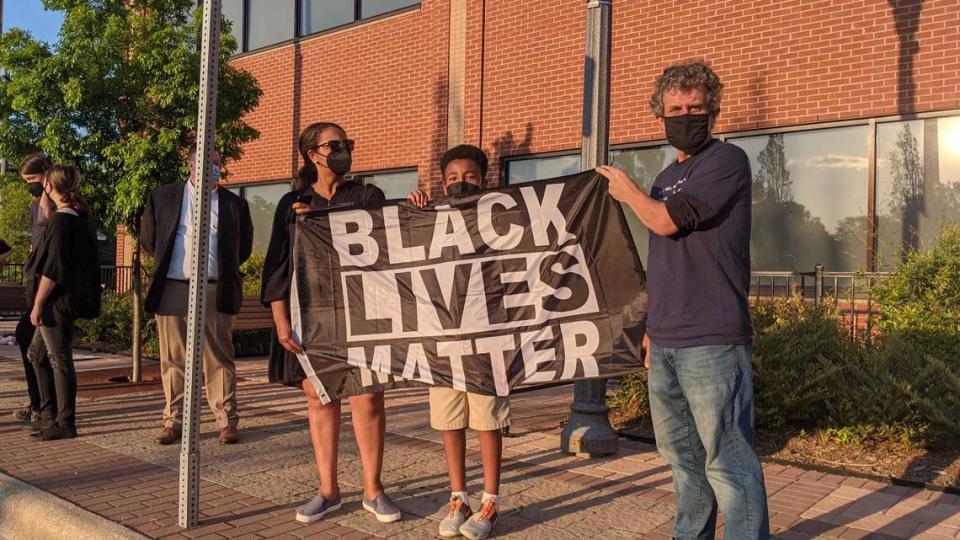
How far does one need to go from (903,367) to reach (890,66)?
3896 millimetres

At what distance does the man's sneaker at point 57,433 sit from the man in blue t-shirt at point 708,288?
181 inches

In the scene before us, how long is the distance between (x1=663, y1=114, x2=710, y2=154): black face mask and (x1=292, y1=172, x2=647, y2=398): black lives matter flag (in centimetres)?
89

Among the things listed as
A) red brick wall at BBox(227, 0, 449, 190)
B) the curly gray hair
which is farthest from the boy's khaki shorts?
red brick wall at BBox(227, 0, 449, 190)

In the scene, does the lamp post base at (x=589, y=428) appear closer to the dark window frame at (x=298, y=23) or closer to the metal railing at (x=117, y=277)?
the dark window frame at (x=298, y=23)

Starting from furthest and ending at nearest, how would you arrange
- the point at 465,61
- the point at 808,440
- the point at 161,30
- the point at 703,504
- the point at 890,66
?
the point at 465,61 → the point at 161,30 → the point at 890,66 → the point at 808,440 → the point at 703,504

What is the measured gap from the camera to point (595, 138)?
235 inches

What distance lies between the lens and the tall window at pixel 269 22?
15172mm

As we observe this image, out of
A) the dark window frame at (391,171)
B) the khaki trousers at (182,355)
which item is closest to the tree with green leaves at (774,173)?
the dark window frame at (391,171)

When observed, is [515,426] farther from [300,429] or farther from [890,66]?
[890,66]

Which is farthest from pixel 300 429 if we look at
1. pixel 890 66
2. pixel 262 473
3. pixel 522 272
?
pixel 890 66

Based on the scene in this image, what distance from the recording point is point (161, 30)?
930 centimetres

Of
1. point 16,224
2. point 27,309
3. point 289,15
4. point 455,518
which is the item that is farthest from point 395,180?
point 16,224

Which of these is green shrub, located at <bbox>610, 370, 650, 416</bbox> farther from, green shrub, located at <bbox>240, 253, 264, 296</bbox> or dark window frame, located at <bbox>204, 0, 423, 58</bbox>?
dark window frame, located at <bbox>204, 0, 423, 58</bbox>

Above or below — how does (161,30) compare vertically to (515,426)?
above
